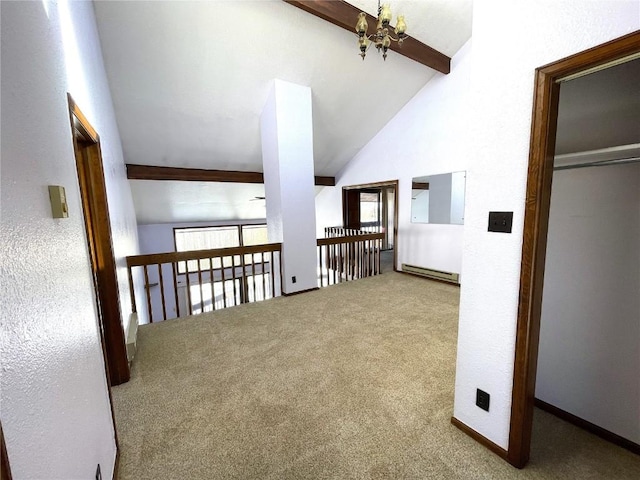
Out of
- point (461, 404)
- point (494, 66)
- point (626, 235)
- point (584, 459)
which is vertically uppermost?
point (494, 66)

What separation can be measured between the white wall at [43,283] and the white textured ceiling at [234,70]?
2053 millimetres

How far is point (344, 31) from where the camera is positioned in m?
3.34

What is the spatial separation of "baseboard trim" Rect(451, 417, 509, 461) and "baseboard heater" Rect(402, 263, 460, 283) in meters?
2.99

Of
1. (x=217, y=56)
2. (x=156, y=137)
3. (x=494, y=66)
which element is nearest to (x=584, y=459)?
(x=494, y=66)

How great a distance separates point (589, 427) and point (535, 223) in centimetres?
133

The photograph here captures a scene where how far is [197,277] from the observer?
8102mm

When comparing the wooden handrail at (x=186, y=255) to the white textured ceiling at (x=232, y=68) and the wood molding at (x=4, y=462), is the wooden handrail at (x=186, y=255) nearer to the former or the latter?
the white textured ceiling at (x=232, y=68)

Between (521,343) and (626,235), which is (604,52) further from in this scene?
(521,343)

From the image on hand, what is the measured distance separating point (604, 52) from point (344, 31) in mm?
3143

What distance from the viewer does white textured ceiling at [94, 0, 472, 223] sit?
286cm

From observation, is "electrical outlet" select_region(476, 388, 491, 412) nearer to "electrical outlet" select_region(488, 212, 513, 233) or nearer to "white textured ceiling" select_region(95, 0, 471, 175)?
"electrical outlet" select_region(488, 212, 513, 233)

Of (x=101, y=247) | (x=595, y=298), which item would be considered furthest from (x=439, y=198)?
(x=101, y=247)

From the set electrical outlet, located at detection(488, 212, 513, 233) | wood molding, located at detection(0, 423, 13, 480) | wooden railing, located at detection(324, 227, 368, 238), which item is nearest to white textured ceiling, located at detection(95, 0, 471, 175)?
wooden railing, located at detection(324, 227, 368, 238)

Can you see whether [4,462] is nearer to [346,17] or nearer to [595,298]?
[595,298]
